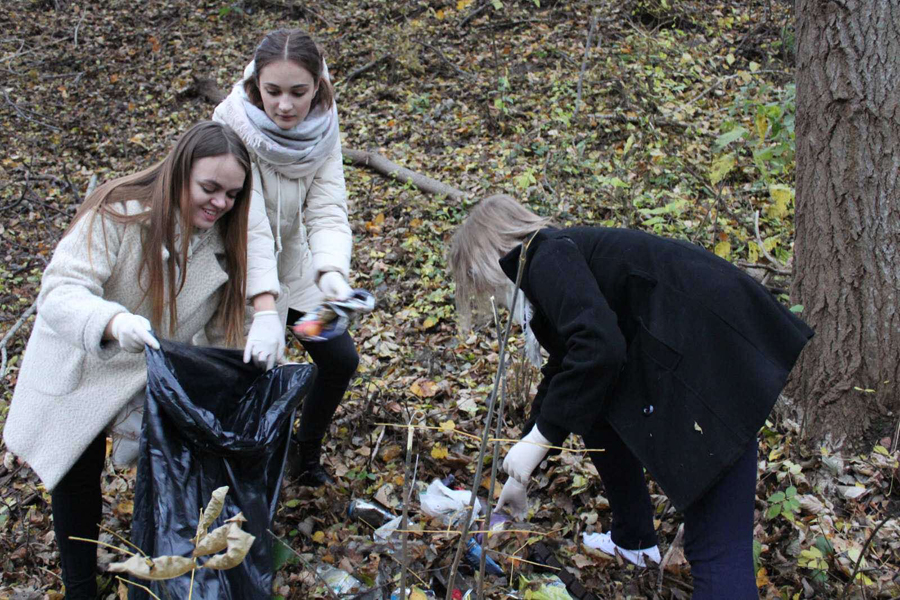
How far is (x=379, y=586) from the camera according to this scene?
94.3 inches

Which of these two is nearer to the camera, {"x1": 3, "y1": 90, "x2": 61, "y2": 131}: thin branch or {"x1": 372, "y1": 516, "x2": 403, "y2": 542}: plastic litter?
{"x1": 372, "y1": 516, "x2": 403, "y2": 542}: plastic litter

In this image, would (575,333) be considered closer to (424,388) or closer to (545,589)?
(545,589)

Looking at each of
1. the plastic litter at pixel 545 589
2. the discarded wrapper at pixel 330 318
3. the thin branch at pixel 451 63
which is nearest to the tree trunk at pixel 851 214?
the plastic litter at pixel 545 589

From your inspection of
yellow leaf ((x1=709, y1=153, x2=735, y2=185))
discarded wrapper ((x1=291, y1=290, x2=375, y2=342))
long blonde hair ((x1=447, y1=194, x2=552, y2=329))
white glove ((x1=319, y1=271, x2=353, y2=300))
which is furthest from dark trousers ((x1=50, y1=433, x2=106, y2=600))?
yellow leaf ((x1=709, y1=153, x2=735, y2=185))

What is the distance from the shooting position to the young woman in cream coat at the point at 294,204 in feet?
8.25

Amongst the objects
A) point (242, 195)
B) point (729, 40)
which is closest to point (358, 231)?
point (242, 195)

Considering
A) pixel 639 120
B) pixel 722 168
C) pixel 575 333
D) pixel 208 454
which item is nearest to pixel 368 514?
pixel 208 454

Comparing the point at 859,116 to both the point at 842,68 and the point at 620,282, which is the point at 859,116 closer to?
the point at 842,68

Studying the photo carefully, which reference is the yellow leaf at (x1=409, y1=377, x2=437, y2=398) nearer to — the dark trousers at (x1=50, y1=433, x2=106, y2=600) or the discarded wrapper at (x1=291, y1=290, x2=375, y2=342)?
the discarded wrapper at (x1=291, y1=290, x2=375, y2=342)

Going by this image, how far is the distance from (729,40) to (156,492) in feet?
25.7

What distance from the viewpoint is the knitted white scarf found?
2.55 meters

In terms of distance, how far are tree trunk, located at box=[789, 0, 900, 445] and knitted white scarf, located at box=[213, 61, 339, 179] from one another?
2.05 metres

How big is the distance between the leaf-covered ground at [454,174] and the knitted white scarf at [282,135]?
132cm

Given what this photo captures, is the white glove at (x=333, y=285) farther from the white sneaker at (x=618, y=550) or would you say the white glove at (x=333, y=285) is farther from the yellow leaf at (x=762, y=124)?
the yellow leaf at (x=762, y=124)
